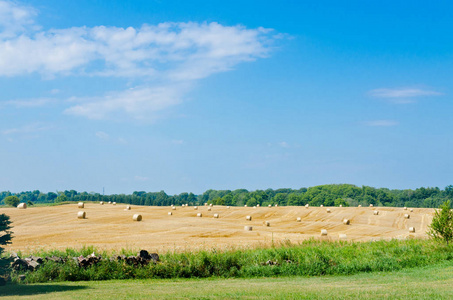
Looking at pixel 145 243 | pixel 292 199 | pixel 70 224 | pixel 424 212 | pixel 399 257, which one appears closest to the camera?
pixel 399 257

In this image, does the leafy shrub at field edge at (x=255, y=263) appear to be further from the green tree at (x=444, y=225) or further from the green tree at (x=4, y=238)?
the green tree at (x=4, y=238)

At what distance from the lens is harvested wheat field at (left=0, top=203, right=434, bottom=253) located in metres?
30.1

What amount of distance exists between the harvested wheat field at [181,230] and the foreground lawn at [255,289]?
6.73m

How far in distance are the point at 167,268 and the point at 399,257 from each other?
38.3ft

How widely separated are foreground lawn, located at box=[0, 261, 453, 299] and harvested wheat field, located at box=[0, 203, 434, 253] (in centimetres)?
673

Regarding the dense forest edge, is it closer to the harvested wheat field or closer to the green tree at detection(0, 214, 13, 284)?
the harvested wheat field

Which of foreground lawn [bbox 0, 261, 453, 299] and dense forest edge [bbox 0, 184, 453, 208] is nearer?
foreground lawn [bbox 0, 261, 453, 299]

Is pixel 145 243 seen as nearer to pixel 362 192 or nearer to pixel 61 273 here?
pixel 61 273

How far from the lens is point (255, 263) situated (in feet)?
67.7

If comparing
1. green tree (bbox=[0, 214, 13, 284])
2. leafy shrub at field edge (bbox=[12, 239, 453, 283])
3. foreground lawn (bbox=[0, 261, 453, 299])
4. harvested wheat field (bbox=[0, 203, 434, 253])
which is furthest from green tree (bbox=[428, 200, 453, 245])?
green tree (bbox=[0, 214, 13, 284])

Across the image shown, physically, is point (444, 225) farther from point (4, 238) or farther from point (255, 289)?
point (4, 238)

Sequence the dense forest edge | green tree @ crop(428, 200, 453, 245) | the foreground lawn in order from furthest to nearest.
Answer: the dense forest edge < green tree @ crop(428, 200, 453, 245) < the foreground lawn

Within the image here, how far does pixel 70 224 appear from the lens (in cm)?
4078

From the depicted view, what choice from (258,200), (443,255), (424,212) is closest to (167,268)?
(443,255)
